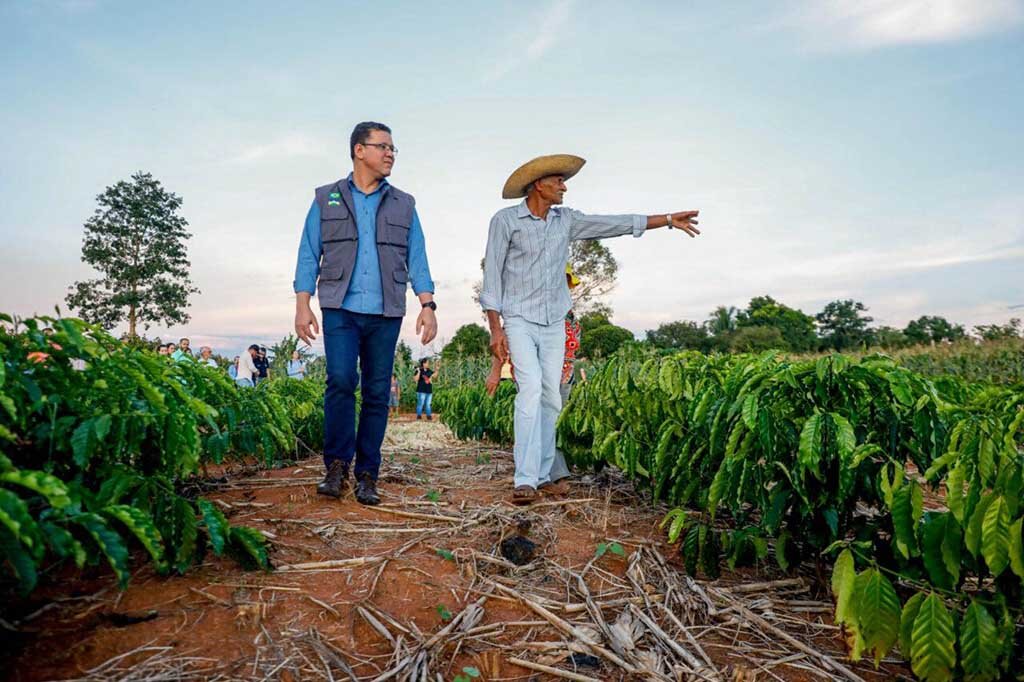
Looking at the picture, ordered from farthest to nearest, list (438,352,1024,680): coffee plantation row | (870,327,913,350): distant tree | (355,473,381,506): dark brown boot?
(870,327,913,350): distant tree < (355,473,381,506): dark brown boot < (438,352,1024,680): coffee plantation row

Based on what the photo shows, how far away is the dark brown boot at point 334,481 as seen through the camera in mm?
2938

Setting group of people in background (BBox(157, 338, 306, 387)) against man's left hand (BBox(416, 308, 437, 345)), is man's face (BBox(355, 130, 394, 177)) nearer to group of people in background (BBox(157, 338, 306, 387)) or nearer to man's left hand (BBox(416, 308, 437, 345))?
man's left hand (BBox(416, 308, 437, 345))

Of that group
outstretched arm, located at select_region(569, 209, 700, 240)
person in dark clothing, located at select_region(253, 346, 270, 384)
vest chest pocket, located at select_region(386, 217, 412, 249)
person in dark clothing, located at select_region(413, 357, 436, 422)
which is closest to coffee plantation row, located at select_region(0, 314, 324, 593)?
vest chest pocket, located at select_region(386, 217, 412, 249)

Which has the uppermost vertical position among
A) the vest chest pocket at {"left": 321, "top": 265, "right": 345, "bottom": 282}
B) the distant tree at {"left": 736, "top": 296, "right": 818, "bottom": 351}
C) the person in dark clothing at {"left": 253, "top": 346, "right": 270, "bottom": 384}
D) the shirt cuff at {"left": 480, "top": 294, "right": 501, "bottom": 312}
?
the distant tree at {"left": 736, "top": 296, "right": 818, "bottom": 351}

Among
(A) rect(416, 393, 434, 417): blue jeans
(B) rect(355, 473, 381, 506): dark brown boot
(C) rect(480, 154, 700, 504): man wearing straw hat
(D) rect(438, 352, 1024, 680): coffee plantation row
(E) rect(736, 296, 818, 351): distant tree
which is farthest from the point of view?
(E) rect(736, 296, 818, 351): distant tree

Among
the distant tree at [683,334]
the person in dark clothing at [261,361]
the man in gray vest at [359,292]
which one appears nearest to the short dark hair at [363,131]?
the man in gray vest at [359,292]

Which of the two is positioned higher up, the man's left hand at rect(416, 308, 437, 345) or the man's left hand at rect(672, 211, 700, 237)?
the man's left hand at rect(672, 211, 700, 237)

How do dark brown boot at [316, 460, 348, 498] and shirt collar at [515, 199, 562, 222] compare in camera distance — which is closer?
dark brown boot at [316, 460, 348, 498]

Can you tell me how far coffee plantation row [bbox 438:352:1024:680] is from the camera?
59.8 inches

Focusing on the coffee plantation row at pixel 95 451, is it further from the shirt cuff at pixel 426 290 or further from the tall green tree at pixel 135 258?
the tall green tree at pixel 135 258

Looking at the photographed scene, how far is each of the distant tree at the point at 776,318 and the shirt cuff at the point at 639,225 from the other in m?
47.6

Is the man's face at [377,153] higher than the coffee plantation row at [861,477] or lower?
higher

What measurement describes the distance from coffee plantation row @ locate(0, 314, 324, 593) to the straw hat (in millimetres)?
2060

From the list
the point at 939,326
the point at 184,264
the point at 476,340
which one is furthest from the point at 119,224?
the point at 939,326
